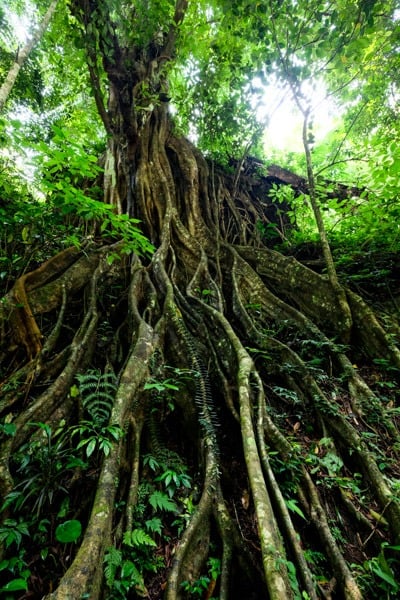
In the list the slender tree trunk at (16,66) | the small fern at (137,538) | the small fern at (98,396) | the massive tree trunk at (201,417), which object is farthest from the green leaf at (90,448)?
Result: the slender tree trunk at (16,66)

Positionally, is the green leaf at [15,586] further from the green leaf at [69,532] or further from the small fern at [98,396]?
the small fern at [98,396]

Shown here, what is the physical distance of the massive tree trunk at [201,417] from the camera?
1.54 m

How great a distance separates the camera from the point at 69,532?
55.7 inches

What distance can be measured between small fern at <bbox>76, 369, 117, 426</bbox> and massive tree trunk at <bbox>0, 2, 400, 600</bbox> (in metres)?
0.03

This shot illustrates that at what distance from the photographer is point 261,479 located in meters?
1.69

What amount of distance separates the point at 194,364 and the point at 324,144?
8.06 meters

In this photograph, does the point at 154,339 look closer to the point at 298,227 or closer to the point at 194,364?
the point at 194,364

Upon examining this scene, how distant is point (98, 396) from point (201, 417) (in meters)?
0.78

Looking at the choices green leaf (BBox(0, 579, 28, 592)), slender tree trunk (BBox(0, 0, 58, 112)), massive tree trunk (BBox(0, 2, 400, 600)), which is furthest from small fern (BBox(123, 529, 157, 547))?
slender tree trunk (BBox(0, 0, 58, 112))

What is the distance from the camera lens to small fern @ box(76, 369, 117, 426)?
6.70 ft

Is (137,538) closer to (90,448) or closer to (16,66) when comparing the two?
(90,448)

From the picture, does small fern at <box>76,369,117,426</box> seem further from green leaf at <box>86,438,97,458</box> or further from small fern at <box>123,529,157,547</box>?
small fern at <box>123,529,157,547</box>

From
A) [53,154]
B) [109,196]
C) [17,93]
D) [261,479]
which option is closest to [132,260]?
[109,196]

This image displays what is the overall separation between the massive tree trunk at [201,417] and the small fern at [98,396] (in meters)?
0.03
